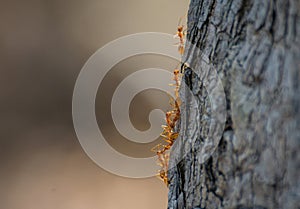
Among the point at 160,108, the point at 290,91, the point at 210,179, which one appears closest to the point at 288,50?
the point at 290,91

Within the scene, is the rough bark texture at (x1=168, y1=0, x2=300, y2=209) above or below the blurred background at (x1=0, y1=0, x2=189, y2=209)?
below

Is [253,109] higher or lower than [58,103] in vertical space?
lower

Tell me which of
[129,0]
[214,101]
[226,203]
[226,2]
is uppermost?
[129,0]

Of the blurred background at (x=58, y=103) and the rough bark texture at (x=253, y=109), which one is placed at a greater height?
the blurred background at (x=58, y=103)

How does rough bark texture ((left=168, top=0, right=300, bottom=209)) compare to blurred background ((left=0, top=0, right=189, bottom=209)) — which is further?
blurred background ((left=0, top=0, right=189, bottom=209))

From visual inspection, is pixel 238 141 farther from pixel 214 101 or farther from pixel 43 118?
pixel 43 118
